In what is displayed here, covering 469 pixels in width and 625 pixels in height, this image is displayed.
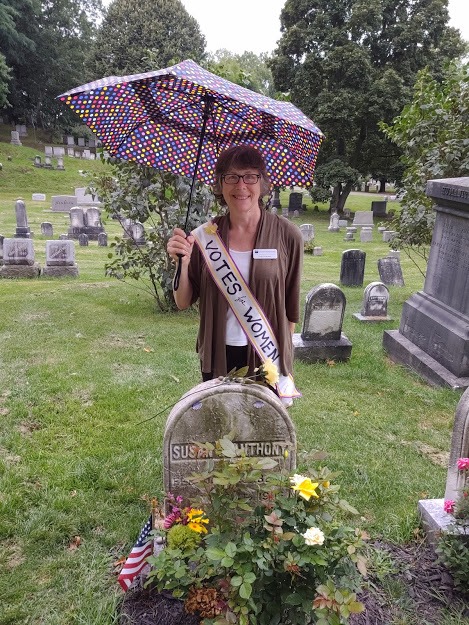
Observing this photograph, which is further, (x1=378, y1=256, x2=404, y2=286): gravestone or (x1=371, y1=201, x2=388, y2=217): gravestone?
(x1=371, y1=201, x2=388, y2=217): gravestone

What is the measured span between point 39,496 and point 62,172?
35868mm

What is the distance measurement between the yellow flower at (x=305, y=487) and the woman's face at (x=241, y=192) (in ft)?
4.53

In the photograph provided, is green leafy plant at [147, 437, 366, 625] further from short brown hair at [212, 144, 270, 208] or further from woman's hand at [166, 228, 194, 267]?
short brown hair at [212, 144, 270, 208]

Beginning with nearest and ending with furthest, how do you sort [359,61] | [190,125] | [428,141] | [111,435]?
[190,125] → [111,435] → [428,141] → [359,61]

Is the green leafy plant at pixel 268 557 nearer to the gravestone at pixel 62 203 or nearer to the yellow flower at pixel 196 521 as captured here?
the yellow flower at pixel 196 521

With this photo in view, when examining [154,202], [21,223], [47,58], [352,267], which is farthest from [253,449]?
[47,58]

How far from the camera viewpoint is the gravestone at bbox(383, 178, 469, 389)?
204 inches

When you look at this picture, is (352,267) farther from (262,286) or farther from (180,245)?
(180,245)

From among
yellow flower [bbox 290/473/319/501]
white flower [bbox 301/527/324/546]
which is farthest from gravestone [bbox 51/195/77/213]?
white flower [bbox 301/527/324/546]

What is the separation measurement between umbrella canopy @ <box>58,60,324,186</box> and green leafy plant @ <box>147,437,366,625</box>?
70.9 inches

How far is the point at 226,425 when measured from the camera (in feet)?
7.68

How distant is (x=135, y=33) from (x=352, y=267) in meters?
34.7

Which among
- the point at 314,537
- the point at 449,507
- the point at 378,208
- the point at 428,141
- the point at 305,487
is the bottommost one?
the point at 449,507

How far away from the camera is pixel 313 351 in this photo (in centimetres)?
609
